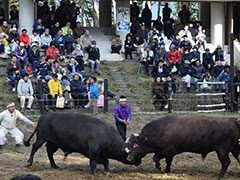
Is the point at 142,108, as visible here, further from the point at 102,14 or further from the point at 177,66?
the point at 102,14

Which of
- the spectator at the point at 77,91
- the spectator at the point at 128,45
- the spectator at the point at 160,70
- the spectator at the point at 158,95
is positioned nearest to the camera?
the spectator at the point at 77,91

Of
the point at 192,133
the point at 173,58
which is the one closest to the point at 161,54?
the point at 173,58

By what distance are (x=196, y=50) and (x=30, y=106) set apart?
8.68m

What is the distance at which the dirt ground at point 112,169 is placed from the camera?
12.3m

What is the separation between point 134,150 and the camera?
1274 cm

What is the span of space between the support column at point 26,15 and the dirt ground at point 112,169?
10.4 metres

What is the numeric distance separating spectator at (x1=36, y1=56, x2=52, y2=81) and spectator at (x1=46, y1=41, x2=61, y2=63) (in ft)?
2.40

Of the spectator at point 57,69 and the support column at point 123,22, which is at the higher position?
the support column at point 123,22

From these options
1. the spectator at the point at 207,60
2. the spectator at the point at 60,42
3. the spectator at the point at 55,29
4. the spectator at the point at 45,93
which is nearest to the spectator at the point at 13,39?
the spectator at the point at 60,42

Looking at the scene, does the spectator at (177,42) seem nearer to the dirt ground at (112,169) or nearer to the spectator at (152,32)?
the spectator at (152,32)

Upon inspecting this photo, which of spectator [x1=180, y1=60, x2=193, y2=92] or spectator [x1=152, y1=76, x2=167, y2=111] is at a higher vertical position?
spectator [x1=180, y1=60, x2=193, y2=92]

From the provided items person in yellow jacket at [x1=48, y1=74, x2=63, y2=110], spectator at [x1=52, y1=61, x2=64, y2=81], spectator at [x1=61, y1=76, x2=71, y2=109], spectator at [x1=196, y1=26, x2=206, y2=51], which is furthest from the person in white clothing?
spectator at [x1=196, y1=26, x2=206, y2=51]

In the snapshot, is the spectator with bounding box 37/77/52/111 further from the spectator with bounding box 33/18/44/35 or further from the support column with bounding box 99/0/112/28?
the support column with bounding box 99/0/112/28

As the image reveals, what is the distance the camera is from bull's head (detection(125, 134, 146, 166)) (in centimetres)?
1262
